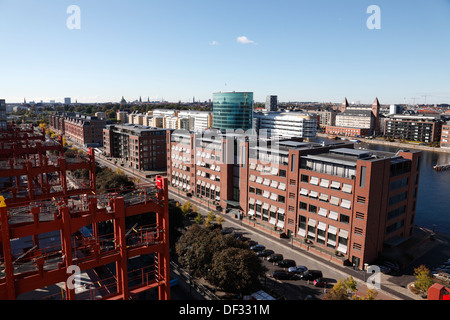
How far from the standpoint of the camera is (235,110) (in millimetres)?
108938

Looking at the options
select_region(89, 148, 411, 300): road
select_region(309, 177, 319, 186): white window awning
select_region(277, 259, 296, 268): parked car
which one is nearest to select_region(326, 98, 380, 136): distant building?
select_region(89, 148, 411, 300): road

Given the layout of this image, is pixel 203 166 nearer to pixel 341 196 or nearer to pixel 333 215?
pixel 333 215

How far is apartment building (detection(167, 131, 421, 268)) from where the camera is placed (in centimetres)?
3200

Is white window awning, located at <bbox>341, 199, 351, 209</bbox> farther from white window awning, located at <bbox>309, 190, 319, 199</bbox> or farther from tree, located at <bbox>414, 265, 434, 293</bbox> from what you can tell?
tree, located at <bbox>414, 265, 434, 293</bbox>

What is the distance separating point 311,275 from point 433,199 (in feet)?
134

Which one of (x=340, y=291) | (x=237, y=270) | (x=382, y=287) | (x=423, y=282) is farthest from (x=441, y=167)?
(x=237, y=270)

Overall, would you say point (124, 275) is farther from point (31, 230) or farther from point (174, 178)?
point (174, 178)

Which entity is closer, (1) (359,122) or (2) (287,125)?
(2) (287,125)

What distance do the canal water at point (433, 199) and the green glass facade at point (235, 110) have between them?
52.2m

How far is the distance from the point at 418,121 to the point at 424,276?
373 ft

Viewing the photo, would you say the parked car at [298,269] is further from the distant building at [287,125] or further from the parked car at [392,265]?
the distant building at [287,125]

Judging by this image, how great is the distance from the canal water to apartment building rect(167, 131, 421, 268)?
11.8 meters

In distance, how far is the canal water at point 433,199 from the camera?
47594 millimetres
